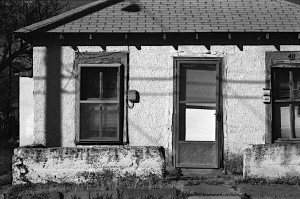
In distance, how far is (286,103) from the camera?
1058 cm

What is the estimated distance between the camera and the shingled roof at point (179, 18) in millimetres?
10453

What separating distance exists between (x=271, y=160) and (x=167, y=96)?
2585 mm

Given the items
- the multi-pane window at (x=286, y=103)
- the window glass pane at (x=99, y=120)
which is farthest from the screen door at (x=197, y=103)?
the window glass pane at (x=99, y=120)

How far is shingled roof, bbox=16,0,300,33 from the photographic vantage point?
1045 centimetres

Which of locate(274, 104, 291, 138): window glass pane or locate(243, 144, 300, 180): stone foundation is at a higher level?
locate(274, 104, 291, 138): window glass pane

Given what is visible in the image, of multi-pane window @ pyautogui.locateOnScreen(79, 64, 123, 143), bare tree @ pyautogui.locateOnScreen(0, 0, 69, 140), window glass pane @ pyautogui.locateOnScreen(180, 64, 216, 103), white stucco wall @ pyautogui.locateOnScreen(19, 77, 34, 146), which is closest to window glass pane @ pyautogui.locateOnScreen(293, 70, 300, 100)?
window glass pane @ pyautogui.locateOnScreen(180, 64, 216, 103)

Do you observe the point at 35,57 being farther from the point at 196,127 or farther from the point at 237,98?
the point at 237,98

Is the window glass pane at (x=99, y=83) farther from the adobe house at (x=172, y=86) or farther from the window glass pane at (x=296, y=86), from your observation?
the window glass pane at (x=296, y=86)

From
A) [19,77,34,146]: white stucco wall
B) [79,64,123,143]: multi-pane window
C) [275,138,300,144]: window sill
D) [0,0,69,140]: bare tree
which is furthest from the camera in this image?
[0,0,69,140]: bare tree

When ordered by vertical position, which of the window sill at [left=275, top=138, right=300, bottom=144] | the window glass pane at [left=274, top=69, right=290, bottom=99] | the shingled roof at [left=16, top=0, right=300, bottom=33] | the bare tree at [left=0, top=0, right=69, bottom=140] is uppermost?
the bare tree at [left=0, top=0, right=69, bottom=140]

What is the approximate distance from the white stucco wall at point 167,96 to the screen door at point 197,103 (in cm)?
17

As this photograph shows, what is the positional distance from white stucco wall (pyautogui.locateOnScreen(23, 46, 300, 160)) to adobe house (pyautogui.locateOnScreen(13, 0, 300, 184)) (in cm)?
2

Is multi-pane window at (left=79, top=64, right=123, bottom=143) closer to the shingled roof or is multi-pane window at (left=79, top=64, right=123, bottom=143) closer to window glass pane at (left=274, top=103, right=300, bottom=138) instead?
the shingled roof

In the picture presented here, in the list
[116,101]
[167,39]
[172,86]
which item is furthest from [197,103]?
[116,101]
